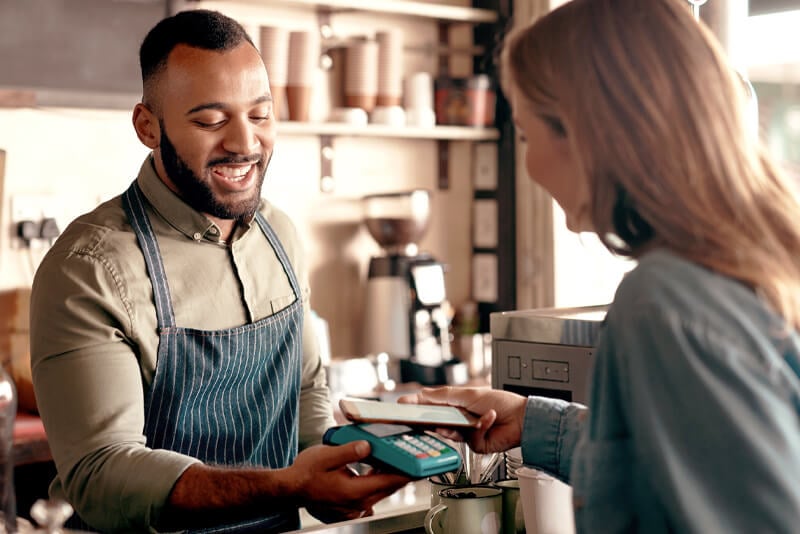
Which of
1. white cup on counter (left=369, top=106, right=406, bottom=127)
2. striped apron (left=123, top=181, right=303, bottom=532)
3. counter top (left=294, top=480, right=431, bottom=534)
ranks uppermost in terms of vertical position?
white cup on counter (left=369, top=106, right=406, bottom=127)

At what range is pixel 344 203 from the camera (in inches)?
147

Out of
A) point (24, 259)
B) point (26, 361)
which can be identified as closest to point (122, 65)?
point (24, 259)

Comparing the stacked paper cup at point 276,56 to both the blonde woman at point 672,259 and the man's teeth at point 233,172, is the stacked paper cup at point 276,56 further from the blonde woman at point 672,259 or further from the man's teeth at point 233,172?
the blonde woman at point 672,259

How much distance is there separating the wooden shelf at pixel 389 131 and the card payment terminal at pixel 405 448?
7.12 ft

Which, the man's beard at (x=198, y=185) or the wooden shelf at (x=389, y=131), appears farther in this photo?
the wooden shelf at (x=389, y=131)

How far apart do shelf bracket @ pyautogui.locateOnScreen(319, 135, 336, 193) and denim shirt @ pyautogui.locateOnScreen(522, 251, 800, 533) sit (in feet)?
9.20

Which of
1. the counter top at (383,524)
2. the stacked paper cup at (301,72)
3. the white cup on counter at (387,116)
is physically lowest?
the counter top at (383,524)

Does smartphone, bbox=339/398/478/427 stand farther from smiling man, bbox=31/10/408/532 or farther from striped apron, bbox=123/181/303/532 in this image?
striped apron, bbox=123/181/303/532

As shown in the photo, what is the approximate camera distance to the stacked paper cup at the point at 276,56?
10.9ft

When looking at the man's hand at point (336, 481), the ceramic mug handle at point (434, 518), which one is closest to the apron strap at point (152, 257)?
the man's hand at point (336, 481)

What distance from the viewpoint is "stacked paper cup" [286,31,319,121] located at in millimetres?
3387

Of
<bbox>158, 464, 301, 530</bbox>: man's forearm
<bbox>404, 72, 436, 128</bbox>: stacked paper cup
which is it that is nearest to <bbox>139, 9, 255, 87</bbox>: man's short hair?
<bbox>158, 464, 301, 530</bbox>: man's forearm

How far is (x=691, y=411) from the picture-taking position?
0.82 metres

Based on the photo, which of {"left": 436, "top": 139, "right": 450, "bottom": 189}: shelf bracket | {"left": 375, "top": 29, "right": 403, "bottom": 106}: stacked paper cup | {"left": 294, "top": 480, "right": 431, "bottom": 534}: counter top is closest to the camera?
{"left": 294, "top": 480, "right": 431, "bottom": 534}: counter top
